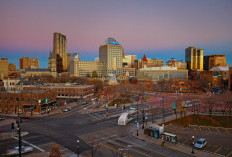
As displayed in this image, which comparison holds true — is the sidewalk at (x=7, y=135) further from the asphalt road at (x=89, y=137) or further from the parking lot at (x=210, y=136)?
the parking lot at (x=210, y=136)

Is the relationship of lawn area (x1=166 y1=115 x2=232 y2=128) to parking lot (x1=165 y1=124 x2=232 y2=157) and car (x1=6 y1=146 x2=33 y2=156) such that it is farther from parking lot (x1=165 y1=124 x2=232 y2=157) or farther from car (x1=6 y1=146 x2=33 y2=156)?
car (x1=6 y1=146 x2=33 y2=156)

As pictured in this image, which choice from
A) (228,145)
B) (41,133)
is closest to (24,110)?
(41,133)

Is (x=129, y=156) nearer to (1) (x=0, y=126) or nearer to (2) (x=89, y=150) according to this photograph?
(2) (x=89, y=150)

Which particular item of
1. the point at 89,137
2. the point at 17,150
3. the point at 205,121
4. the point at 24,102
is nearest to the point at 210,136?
the point at 205,121

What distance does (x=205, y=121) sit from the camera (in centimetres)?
4669

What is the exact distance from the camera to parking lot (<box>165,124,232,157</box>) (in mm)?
30539

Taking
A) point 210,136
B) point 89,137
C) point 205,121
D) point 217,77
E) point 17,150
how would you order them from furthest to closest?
point 217,77 < point 205,121 < point 210,136 < point 89,137 < point 17,150

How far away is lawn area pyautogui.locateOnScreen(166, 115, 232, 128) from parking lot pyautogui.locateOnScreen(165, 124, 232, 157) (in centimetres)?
209

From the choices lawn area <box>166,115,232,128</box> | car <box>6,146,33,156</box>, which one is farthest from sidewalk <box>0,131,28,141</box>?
lawn area <box>166,115,232,128</box>

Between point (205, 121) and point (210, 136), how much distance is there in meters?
10.7

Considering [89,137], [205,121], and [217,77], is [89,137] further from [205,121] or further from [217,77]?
[217,77]

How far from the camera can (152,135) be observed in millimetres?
36500

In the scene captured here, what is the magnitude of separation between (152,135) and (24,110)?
43986mm

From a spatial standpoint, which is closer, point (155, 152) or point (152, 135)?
point (155, 152)
